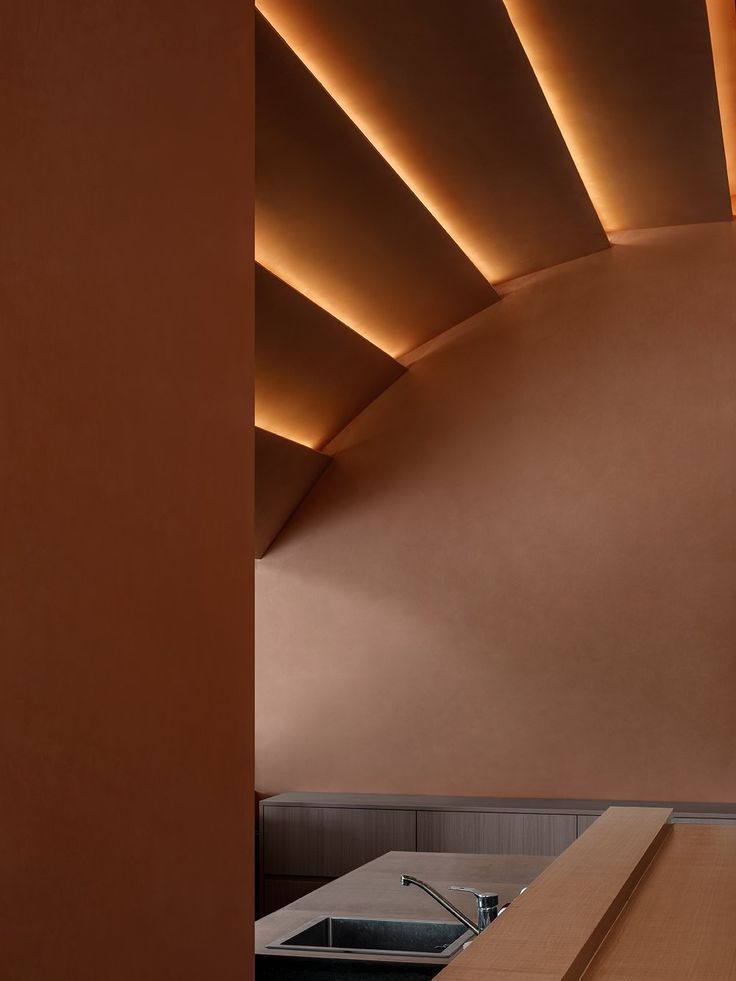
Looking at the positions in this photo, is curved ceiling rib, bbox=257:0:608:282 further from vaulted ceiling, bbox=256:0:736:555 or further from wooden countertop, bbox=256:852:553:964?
wooden countertop, bbox=256:852:553:964

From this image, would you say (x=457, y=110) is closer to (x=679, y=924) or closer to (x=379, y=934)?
(x=379, y=934)

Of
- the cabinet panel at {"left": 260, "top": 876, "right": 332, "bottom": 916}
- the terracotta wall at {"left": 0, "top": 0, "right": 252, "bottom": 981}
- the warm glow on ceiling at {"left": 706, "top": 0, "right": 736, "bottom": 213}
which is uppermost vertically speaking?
the warm glow on ceiling at {"left": 706, "top": 0, "right": 736, "bottom": 213}

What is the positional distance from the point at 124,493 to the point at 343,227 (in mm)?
3230

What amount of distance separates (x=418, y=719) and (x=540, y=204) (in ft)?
8.93

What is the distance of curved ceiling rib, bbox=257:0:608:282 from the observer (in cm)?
364

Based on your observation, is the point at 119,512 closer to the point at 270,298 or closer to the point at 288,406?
the point at 270,298

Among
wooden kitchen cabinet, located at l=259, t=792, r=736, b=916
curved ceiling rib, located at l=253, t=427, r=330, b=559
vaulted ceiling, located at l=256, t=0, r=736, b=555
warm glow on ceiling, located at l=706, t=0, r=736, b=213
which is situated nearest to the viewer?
vaulted ceiling, located at l=256, t=0, r=736, b=555

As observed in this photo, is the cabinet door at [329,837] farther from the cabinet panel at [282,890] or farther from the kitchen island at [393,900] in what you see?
the kitchen island at [393,900]

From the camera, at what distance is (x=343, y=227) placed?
15.2 ft

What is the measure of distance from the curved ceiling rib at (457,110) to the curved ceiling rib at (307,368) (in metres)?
0.73

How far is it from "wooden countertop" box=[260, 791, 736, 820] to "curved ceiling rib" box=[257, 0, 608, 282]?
2.80 metres

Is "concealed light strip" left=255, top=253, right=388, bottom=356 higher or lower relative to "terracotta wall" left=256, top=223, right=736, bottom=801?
A: higher

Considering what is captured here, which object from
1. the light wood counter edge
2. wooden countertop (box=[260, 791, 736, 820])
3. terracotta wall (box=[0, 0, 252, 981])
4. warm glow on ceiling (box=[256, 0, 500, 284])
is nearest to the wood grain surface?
the light wood counter edge

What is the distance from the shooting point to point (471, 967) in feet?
3.78
